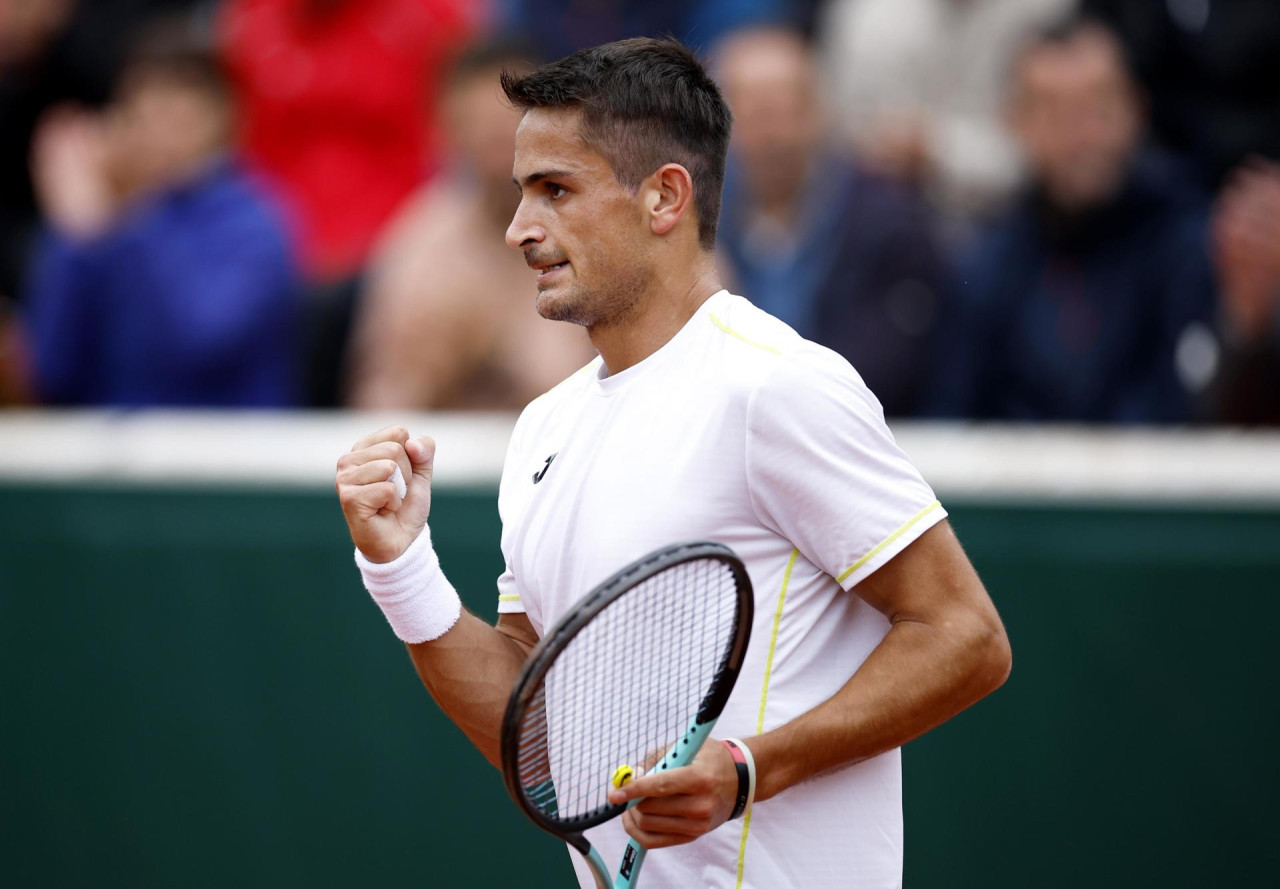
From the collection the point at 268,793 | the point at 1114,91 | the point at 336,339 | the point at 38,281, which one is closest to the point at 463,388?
the point at 336,339

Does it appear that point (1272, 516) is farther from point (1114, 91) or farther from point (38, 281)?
point (38, 281)

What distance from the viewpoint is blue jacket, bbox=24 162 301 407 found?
5.78 m

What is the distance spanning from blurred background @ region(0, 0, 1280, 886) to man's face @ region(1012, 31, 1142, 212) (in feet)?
0.04

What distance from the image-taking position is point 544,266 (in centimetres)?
250

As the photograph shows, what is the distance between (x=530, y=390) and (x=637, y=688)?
320 cm

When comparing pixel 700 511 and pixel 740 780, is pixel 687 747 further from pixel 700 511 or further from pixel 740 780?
pixel 700 511

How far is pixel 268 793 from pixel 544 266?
3082mm

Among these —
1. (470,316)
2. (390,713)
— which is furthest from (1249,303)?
(390,713)

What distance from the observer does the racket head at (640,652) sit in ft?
6.94

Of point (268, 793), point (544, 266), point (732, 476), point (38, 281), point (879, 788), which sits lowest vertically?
point (268, 793)

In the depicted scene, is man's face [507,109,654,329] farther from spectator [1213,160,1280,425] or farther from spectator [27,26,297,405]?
spectator [27,26,297,405]

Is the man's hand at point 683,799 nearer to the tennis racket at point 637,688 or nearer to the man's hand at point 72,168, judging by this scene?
the tennis racket at point 637,688

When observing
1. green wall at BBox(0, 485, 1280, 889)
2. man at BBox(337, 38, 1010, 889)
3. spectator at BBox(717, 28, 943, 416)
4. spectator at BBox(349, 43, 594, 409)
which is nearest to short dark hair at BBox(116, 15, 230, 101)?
spectator at BBox(349, 43, 594, 409)

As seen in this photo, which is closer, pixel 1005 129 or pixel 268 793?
pixel 268 793
